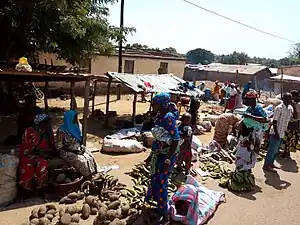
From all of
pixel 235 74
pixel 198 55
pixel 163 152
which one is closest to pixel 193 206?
pixel 163 152

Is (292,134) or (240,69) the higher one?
(292,134)

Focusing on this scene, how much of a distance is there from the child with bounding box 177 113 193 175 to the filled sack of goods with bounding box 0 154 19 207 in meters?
2.90

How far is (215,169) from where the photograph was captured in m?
6.80

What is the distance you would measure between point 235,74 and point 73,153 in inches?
1055

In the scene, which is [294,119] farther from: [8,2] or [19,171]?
[8,2]

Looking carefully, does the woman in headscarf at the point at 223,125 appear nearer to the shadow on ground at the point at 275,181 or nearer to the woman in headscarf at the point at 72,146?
the shadow on ground at the point at 275,181

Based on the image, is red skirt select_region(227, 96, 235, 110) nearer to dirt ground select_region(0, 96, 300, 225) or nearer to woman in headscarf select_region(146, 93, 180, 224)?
dirt ground select_region(0, 96, 300, 225)

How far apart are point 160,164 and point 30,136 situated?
2.13 meters

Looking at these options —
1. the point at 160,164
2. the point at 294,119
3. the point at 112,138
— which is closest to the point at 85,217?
the point at 160,164

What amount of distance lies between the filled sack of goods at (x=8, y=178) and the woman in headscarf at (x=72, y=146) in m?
0.80

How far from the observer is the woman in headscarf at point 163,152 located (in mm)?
3865

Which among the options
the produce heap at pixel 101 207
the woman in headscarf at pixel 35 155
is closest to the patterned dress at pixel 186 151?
the produce heap at pixel 101 207

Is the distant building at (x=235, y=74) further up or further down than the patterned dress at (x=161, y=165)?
further down

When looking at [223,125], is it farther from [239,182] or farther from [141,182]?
[141,182]
